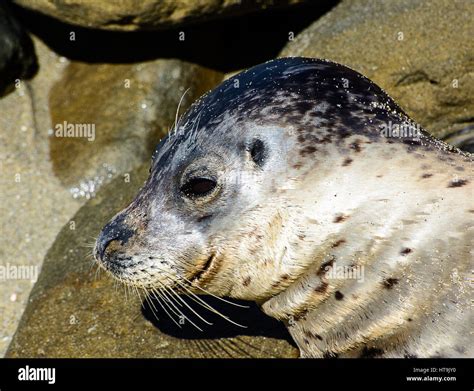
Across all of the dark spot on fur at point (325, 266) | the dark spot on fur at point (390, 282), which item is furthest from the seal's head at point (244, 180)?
the dark spot on fur at point (390, 282)

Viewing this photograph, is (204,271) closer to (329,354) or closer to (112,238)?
(112,238)

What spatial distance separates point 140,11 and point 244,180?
301cm

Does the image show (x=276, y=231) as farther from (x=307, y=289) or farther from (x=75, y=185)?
(x=75, y=185)

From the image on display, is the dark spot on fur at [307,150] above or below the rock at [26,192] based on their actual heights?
above

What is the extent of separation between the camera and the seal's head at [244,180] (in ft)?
12.5

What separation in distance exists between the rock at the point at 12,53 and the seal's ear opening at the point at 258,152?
3799mm

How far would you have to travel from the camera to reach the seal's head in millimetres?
3812

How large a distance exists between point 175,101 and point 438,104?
86.1 inches

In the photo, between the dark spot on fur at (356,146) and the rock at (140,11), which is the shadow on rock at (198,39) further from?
the dark spot on fur at (356,146)

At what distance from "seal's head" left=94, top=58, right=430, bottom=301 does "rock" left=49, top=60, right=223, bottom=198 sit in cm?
243

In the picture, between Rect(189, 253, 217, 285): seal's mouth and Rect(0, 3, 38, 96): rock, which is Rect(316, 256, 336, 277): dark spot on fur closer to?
Rect(189, 253, 217, 285): seal's mouth

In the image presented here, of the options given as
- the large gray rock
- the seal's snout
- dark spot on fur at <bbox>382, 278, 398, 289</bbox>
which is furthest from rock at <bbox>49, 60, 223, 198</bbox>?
dark spot on fur at <bbox>382, 278, 398, 289</bbox>

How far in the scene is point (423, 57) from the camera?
6.09 meters

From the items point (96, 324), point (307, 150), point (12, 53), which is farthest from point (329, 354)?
point (12, 53)
